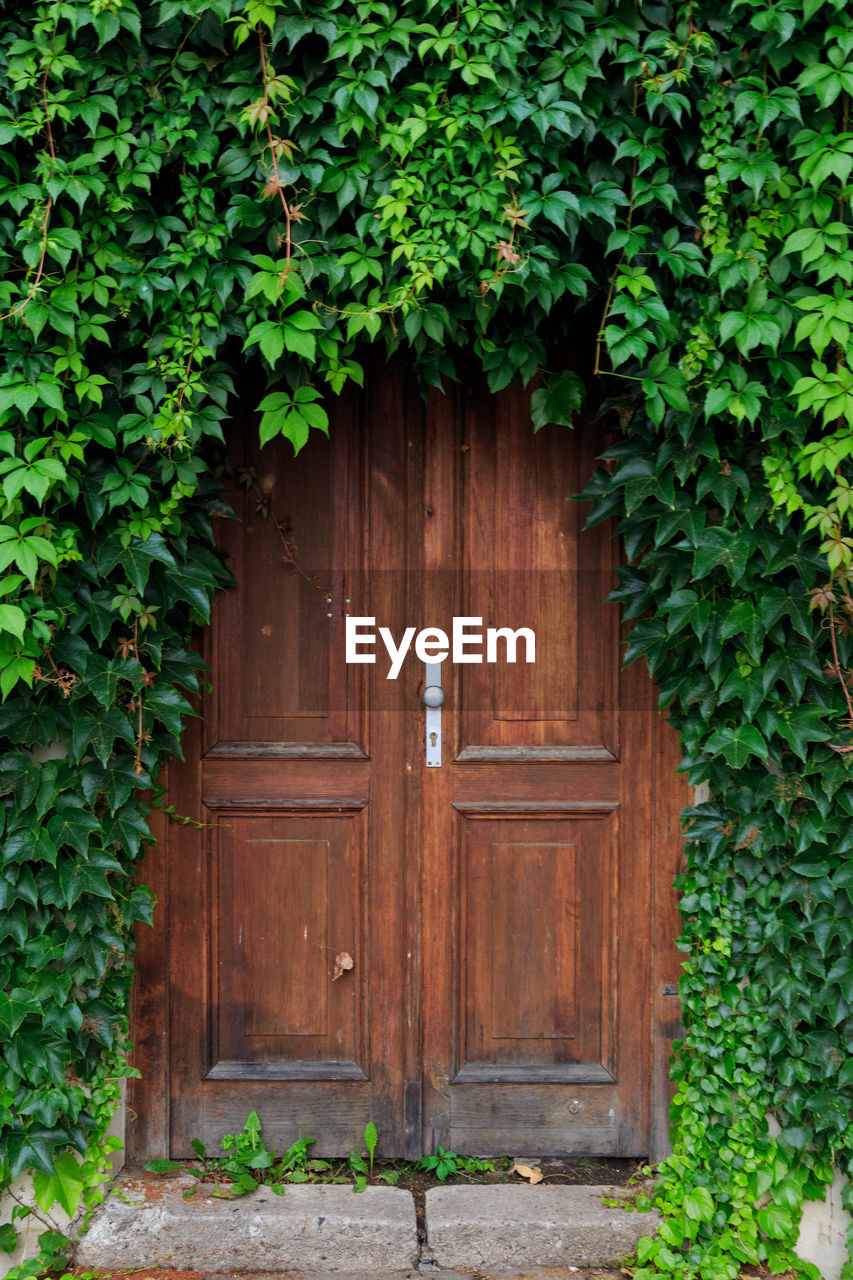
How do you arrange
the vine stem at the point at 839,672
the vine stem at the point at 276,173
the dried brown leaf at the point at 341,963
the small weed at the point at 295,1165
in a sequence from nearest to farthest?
the vine stem at the point at 276,173 → the vine stem at the point at 839,672 → the small weed at the point at 295,1165 → the dried brown leaf at the point at 341,963

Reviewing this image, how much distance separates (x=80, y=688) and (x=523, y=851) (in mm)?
1320

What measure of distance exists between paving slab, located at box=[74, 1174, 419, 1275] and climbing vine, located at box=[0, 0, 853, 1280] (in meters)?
0.17

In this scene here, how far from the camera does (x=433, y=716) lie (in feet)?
9.04

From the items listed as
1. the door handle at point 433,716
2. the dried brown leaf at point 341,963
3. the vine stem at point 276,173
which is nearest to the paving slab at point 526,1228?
the dried brown leaf at point 341,963

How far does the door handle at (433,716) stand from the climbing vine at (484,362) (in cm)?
62

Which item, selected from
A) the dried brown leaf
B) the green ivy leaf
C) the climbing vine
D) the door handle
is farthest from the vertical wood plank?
the dried brown leaf

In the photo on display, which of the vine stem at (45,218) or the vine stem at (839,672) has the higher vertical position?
the vine stem at (45,218)

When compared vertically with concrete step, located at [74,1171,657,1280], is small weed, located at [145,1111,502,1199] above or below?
above

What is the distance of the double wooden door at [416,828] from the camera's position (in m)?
2.71

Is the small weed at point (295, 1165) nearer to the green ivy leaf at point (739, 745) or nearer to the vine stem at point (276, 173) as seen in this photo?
the green ivy leaf at point (739, 745)

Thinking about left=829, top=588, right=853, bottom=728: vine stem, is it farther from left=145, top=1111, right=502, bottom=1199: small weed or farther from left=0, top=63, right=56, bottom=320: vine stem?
left=0, top=63, right=56, bottom=320: vine stem

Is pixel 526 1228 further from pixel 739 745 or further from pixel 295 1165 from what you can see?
pixel 739 745

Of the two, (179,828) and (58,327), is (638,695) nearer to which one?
(179,828)

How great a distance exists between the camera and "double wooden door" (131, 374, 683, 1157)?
8.91 ft
